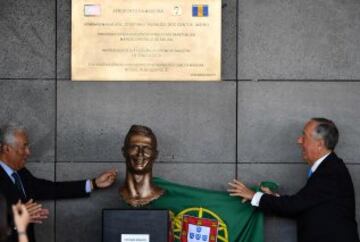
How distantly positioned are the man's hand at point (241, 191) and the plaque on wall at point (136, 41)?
0.92 metres

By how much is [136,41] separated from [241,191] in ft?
4.95

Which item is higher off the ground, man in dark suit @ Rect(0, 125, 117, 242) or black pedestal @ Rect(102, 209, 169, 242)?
man in dark suit @ Rect(0, 125, 117, 242)

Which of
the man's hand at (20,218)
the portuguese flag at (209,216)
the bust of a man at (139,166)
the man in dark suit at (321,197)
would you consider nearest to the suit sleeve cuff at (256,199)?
the man in dark suit at (321,197)

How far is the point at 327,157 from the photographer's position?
196 inches

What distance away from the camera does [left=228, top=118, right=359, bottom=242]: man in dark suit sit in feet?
16.0

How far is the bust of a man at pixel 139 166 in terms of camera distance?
4.96m

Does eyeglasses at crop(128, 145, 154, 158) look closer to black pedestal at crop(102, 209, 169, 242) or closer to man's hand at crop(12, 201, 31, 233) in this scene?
black pedestal at crop(102, 209, 169, 242)

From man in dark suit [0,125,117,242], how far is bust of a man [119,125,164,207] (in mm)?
358

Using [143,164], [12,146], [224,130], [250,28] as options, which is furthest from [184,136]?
[12,146]

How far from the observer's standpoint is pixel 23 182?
5242 mm

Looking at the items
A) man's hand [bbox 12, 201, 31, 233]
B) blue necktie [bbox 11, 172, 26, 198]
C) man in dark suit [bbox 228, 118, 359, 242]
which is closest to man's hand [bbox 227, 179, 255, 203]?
man in dark suit [bbox 228, 118, 359, 242]

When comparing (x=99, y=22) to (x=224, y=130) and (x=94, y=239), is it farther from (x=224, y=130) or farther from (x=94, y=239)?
(x=94, y=239)

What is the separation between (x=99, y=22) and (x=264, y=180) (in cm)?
189

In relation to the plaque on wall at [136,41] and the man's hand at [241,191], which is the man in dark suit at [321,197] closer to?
the man's hand at [241,191]
